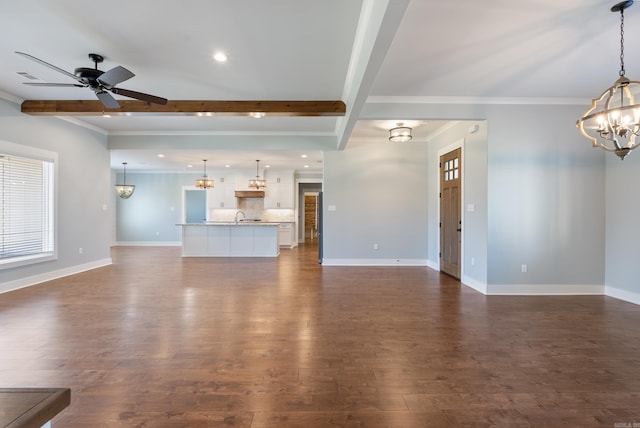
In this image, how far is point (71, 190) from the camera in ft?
19.3

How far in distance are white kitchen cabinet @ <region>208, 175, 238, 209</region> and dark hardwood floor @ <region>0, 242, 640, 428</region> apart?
20.9 ft

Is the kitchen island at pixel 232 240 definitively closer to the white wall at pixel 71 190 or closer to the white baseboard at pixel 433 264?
the white wall at pixel 71 190

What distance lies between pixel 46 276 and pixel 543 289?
8294 mm

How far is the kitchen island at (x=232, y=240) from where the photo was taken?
8.31 meters

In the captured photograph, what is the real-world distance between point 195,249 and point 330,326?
6190mm

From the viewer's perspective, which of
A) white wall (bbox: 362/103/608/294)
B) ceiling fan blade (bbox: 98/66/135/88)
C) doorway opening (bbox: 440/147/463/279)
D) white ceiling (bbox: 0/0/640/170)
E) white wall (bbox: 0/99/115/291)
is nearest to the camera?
white ceiling (bbox: 0/0/640/170)

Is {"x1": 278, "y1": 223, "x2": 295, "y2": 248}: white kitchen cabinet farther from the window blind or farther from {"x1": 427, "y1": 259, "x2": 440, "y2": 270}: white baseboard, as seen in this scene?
the window blind

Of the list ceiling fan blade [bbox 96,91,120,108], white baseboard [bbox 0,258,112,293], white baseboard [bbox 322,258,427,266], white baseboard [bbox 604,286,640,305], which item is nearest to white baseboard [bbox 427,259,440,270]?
white baseboard [bbox 322,258,427,266]

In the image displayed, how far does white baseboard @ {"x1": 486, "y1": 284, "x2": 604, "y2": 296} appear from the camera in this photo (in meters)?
4.53

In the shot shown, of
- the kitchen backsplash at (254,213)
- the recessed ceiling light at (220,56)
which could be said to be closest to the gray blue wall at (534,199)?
the recessed ceiling light at (220,56)

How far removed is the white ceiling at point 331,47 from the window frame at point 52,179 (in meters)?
0.81

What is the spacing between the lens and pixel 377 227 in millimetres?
6988

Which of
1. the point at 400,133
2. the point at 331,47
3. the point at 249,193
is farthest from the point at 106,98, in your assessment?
the point at 249,193

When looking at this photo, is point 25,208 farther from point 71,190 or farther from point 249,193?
point 249,193
